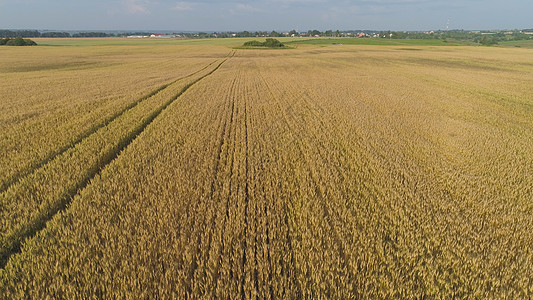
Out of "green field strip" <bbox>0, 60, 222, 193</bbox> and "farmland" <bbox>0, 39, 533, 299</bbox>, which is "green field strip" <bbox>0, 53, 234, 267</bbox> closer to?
"farmland" <bbox>0, 39, 533, 299</bbox>

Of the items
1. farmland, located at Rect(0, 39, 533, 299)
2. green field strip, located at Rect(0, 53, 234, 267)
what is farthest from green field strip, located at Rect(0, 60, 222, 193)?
green field strip, located at Rect(0, 53, 234, 267)

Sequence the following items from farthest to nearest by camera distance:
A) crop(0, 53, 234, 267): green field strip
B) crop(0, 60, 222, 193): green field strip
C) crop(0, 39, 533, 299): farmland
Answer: crop(0, 60, 222, 193): green field strip, crop(0, 53, 234, 267): green field strip, crop(0, 39, 533, 299): farmland

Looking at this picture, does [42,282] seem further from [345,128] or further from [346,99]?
[346,99]

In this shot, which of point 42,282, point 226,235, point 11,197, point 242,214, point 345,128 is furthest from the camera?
point 345,128

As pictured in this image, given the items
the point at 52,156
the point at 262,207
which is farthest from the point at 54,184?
the point at 262,207

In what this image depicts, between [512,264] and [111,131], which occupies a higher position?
[111,131]

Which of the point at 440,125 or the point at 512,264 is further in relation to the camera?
the point at 440,125

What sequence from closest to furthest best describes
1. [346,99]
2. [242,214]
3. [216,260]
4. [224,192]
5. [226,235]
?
[216,260] → [226,235] → [242,214] → [224,192] → [346,99]

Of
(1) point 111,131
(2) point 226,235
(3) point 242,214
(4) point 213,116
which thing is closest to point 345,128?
(4) point 213,116

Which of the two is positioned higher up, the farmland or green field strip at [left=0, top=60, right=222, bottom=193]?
green field strip at [left=0, top=60, right=222, bottom=193]
